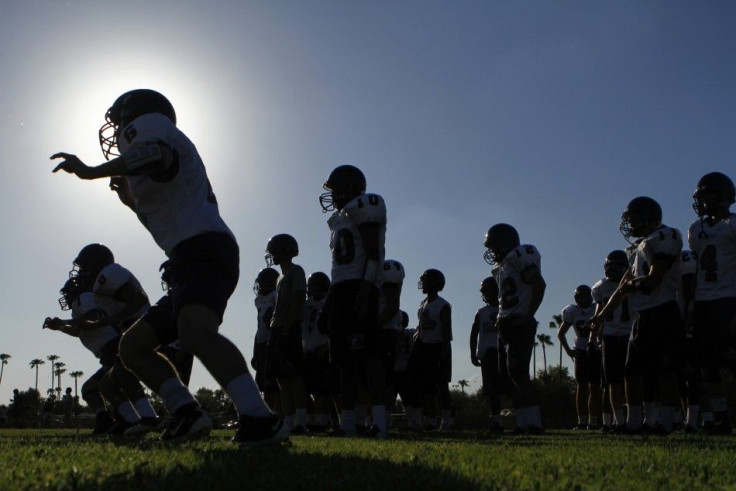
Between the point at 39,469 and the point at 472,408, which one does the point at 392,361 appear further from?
the point at 472,408

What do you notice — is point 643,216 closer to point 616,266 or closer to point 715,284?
point 715,284

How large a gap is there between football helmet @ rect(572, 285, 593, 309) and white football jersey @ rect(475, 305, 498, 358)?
2.00 m

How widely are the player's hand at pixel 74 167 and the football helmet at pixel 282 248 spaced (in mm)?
6364

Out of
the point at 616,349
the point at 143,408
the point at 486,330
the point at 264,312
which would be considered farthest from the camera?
the point at 486,330

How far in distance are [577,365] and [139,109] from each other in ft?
34.9

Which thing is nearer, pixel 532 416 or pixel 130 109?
pixel 130 109

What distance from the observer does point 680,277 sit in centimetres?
823

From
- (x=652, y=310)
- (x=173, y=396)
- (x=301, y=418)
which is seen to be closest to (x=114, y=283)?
(x=173, y=396)

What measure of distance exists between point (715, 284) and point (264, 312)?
7.18 m

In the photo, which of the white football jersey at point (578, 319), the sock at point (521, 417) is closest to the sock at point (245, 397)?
the sock at point (521, 417)

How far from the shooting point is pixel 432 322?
13320 millimetres

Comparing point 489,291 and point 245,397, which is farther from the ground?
point 489,291

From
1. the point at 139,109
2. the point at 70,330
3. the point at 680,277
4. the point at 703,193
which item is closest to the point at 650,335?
the point at 680,277

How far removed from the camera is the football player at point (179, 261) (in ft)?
14.3
